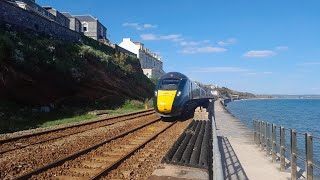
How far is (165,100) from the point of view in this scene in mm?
21234

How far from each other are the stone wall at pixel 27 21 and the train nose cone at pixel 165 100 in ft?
38.2

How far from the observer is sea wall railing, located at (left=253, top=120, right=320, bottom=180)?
8539 mm

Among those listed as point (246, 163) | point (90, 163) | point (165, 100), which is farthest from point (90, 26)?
point (90, 163)

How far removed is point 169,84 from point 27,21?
12.3 meters

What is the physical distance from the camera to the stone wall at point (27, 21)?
2312 cm

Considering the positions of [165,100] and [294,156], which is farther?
[165,100]

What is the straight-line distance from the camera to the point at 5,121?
17.6m

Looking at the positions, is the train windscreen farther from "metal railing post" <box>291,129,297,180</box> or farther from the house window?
the house window

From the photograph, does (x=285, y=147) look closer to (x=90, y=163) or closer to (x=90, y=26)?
(x=90, y=163)

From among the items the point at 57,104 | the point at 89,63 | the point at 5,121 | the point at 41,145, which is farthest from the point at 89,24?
the point at 41,145

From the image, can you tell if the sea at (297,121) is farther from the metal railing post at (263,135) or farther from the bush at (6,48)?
the bush at (6,48)

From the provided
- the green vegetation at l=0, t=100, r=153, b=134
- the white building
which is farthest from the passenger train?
the white building

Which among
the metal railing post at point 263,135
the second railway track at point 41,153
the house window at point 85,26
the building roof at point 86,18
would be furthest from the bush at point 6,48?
the building roof at point 86,18

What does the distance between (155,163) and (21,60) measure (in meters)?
Answer: 15.2
